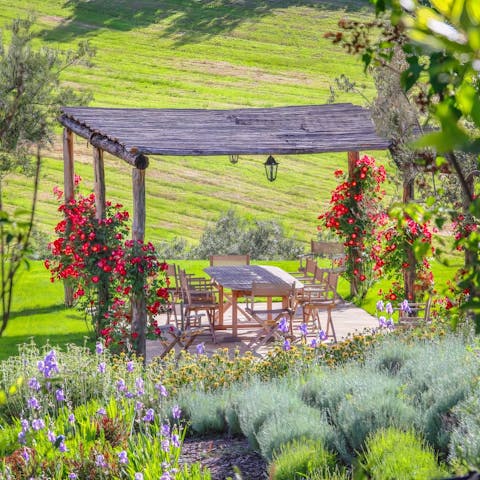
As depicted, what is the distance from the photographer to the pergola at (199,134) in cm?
1001

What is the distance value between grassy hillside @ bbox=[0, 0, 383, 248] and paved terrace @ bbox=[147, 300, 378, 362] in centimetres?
1325

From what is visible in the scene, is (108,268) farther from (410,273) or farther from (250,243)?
(250,243)

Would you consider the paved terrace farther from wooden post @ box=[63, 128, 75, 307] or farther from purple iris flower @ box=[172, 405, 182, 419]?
purple iris flower @ box=[172, 405, 182, 419]

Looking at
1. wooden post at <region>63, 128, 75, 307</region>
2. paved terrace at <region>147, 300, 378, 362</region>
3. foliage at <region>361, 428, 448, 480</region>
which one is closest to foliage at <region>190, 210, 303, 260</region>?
wooden post at <region>63, 128, 75, 307</region>

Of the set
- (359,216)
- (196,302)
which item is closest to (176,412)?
(196,302)

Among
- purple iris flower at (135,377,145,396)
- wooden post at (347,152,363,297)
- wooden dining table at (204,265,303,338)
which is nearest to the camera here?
purple iris flower at (135,377,145,396)

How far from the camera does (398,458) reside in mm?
4395

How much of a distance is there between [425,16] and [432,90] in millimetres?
513

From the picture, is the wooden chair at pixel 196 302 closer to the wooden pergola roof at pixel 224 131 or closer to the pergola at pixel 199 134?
the pergola at pixel 199 134

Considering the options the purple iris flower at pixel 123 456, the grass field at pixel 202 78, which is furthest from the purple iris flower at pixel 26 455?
the grass field at pixel 202 78

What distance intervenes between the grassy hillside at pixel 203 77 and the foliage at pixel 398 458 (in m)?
20.6

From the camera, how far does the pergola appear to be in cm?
1001

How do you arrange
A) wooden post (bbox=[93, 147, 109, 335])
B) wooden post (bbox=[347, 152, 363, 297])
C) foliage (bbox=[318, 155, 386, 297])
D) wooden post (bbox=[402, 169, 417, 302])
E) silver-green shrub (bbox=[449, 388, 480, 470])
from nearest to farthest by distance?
silver-green shrub (bbox=[449, 388, 480, 470]) → wooden post (bbox=[93, 147, 109, 335]) → wooden post (bbox=[402, 169, 417, 302]) → foliage (bbox=[318, 155, 386, 297]) → wooden post (bbox=[347, 152, 363, 297])

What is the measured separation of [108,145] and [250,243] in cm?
862
